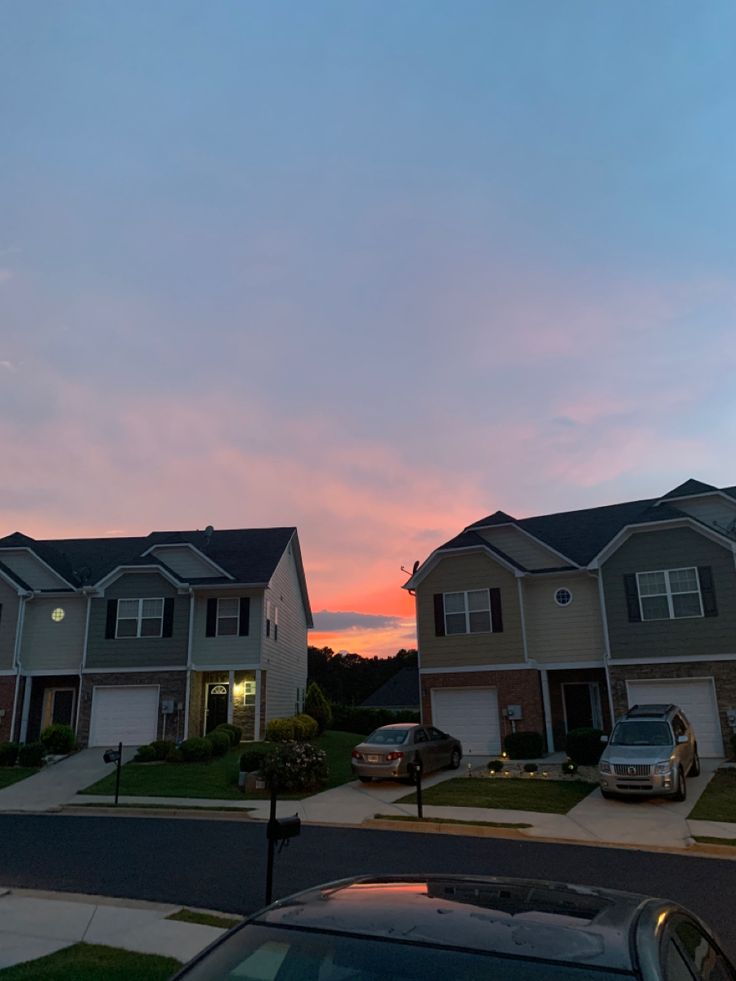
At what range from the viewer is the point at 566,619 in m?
25.3

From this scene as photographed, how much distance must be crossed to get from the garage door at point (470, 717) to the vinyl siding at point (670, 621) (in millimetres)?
4773

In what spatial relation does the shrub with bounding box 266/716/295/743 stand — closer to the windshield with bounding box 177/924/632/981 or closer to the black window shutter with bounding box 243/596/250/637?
the black window shutter with bounding box 243/596/250/637

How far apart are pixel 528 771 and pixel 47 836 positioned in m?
12.0

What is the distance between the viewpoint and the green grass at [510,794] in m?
14.9

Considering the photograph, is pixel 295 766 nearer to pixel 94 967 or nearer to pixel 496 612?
pixel 496 612

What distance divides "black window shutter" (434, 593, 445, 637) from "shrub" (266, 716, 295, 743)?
6.17 meters

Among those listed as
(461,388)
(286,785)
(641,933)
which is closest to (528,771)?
(286,785)

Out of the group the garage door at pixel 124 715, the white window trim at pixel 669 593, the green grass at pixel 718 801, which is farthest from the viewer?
the garage door at pixel 124 715

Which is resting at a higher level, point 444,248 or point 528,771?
point 444,248

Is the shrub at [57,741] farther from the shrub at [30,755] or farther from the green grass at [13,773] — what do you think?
the green grass at [13,773]

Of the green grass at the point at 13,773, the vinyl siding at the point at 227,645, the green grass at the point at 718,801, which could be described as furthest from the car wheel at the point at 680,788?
the green grass at the point at 13,773

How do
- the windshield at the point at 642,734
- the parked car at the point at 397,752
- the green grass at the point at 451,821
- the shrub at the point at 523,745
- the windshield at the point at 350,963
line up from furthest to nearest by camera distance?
1. the shrub at the point at 523,745
2. the parked car at the point at 397,752
3. the windshield at the point at 642,734
4. the green grass at the point at 451,821
5. the windshield at the point at 350,963

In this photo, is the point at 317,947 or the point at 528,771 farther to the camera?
the point at 528,771

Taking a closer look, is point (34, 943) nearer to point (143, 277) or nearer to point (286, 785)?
point (286, 785)
